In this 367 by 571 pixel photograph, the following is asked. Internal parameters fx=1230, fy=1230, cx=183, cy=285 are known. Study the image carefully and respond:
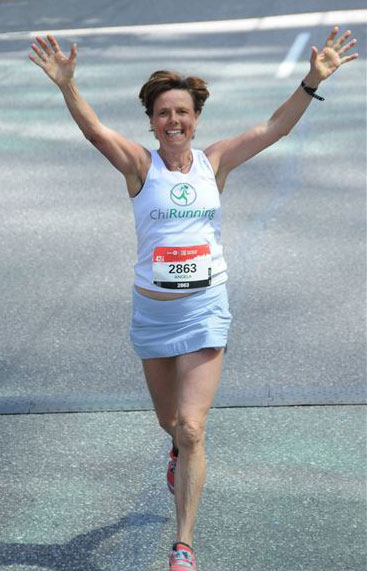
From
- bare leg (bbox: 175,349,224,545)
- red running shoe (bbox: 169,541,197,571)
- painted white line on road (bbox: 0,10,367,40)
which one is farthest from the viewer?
painted white line on road (bbox: 0,10,367,40)

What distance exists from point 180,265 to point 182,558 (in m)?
1.22

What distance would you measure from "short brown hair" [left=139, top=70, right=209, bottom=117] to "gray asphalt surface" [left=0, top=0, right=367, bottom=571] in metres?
1.87

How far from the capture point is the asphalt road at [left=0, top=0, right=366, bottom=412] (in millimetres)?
7344

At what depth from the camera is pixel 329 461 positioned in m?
6.21

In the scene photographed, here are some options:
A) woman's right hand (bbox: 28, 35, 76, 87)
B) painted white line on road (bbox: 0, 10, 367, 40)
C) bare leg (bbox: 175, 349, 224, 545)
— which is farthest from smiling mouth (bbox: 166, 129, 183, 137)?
painted white line on road (bbox: 0, 10, 367, 40)

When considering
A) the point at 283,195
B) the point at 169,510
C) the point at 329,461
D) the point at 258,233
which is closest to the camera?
the point at 169,510

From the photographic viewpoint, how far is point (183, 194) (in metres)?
5.26

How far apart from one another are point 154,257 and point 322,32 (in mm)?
14949

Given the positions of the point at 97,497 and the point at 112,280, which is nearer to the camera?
the point at 97,497

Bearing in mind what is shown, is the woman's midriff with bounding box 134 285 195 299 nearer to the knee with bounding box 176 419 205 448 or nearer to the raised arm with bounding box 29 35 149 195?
the raised arm with bounding box 29 35 149 195

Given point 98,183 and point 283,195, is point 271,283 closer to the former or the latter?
point 283,195

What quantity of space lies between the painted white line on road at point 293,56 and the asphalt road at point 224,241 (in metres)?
0.12

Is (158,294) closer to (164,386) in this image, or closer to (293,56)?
(164,386)

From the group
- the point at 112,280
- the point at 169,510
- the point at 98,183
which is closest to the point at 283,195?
the point at 98,183
